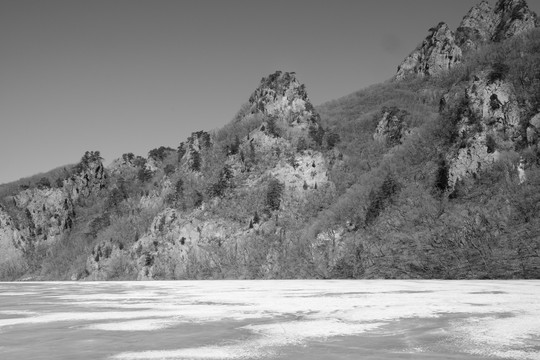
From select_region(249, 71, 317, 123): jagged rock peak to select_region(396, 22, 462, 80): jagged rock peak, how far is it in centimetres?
5711

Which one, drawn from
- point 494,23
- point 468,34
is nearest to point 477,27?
point 494,23

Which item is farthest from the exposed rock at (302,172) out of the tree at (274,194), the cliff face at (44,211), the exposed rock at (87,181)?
the exposed rock at (87,181)

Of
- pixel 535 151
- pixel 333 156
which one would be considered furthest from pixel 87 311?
pixel 333 156

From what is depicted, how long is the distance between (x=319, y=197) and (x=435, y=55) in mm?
79183

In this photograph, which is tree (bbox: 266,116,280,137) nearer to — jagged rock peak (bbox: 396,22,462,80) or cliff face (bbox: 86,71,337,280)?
cliff face (bbox: 86,71,337,280)

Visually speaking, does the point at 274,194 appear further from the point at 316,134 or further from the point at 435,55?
the point at 435,55

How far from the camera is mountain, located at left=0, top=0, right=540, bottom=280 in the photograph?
39.9m

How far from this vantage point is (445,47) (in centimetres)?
12719

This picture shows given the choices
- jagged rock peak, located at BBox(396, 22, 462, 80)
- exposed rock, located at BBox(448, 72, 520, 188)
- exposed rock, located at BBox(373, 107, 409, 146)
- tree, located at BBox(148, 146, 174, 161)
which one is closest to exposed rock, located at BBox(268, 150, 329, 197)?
exposed rock, located at BBox(373, 107, 409, 146)

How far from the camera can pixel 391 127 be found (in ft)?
277

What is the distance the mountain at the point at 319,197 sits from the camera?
131 feet

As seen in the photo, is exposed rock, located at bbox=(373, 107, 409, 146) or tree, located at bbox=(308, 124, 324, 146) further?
exposed rock, located at bbox=(373, 107, 409, 146)

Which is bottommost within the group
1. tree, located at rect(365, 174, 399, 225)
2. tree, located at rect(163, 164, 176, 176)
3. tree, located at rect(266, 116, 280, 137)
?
tree, located at rect(365, 174, 399, 225)

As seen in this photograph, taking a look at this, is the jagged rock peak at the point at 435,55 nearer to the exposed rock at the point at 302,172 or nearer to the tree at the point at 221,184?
the exposed rock at the point at 302,172
